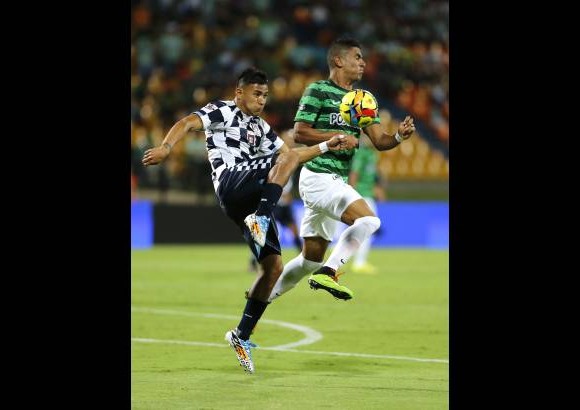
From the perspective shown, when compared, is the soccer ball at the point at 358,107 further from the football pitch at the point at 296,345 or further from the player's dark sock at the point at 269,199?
the football pitch at the point at 296,345

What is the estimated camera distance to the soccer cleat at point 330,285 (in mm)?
8797

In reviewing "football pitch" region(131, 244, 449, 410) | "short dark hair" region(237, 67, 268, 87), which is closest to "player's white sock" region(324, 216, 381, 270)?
"football pitch" region(131, 244, 449, 410)

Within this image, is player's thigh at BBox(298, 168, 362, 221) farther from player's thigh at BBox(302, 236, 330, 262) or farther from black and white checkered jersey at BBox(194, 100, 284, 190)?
black and white checkered jersey at BBox(194, 100, 284, 190)

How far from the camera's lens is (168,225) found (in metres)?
26.7

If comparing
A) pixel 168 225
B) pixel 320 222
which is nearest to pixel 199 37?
pixel 168 225

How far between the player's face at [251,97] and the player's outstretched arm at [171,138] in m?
0.51

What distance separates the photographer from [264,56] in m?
31.2

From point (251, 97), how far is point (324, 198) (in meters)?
1.22

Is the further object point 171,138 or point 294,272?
point 294,272

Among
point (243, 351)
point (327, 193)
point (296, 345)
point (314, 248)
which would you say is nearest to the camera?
point (243, 351)

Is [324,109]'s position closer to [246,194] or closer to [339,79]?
[339,79]

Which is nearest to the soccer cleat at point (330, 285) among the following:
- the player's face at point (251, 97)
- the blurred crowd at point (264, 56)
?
the player's face at point (251, 97)

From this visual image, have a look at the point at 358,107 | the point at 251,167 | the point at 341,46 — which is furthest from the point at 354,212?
the point at 341,46
